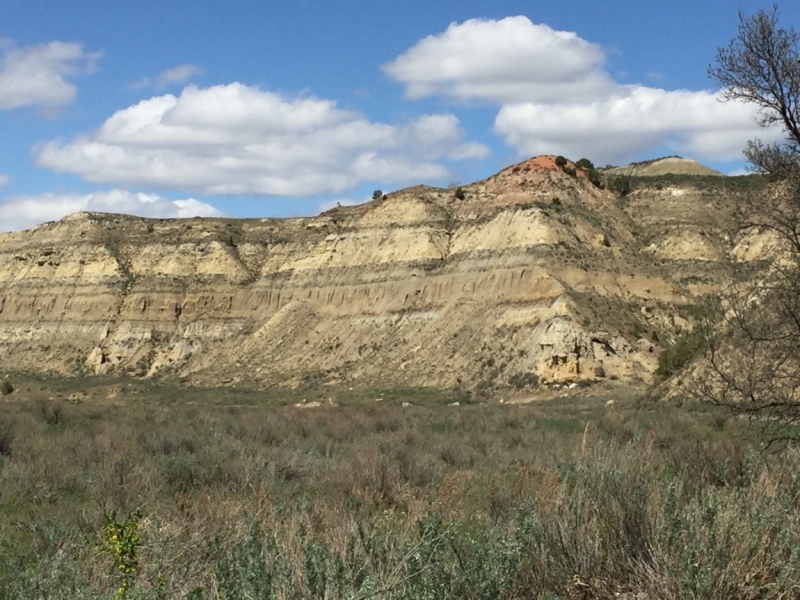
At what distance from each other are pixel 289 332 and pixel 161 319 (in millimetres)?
13249

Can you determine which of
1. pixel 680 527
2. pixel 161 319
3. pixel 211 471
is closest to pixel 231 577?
pixel 680 527

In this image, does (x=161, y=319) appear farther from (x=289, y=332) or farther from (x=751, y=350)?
(x=751, y=350)

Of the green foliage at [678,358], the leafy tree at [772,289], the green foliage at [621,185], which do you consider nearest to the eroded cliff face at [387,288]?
the green foliage at [621,185]

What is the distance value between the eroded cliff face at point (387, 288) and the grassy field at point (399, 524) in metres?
30.9

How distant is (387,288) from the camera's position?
184 feet

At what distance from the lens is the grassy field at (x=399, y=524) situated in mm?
5930

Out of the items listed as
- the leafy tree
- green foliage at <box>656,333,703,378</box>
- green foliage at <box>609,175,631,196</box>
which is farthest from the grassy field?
green foliage at <box>609,175,631,196</box>

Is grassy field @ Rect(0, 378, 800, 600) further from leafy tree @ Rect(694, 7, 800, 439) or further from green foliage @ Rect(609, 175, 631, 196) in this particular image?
green foliage @ Rect(609, 175, 631, 196)

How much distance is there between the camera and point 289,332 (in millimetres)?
58625

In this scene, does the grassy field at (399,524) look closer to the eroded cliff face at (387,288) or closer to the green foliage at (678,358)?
the green foliage at (678,358)

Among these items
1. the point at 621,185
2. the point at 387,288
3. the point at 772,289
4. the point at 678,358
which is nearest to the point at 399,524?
the point at 772,289

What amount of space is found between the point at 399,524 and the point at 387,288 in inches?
1883

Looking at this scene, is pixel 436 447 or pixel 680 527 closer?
pixel 680 527

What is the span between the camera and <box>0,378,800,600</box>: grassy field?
5.93m
